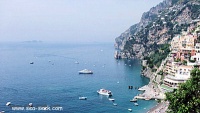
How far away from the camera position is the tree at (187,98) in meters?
21.3

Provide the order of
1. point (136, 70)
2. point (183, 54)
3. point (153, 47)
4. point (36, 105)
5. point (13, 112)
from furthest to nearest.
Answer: point (153, 47) → point (136, 70) → point (183, 54) → point (36, 105) → point (13, 112)

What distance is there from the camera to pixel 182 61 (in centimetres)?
6806

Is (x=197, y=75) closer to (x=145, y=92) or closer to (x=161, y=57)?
(x=145, y=92)

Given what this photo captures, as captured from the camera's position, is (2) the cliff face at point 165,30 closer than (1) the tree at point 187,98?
No

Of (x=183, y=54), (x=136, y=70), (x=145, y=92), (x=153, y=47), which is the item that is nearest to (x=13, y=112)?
(x=145, y=92)

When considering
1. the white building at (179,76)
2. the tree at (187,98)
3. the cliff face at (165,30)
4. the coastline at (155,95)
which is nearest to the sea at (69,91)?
the coastline at (155,95)

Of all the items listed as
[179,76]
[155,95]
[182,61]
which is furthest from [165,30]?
[155,95]

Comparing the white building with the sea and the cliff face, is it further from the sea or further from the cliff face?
the cliff face

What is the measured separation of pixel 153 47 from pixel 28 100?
70442 mm

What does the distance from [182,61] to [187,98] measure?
47.5m

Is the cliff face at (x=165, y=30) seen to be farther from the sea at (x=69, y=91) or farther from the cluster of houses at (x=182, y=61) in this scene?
the cluster of houses at (x=182, y=61)

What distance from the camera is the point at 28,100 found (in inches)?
2266

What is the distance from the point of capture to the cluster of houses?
60125 millimetres

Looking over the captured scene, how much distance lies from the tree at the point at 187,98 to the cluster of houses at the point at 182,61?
117ft
